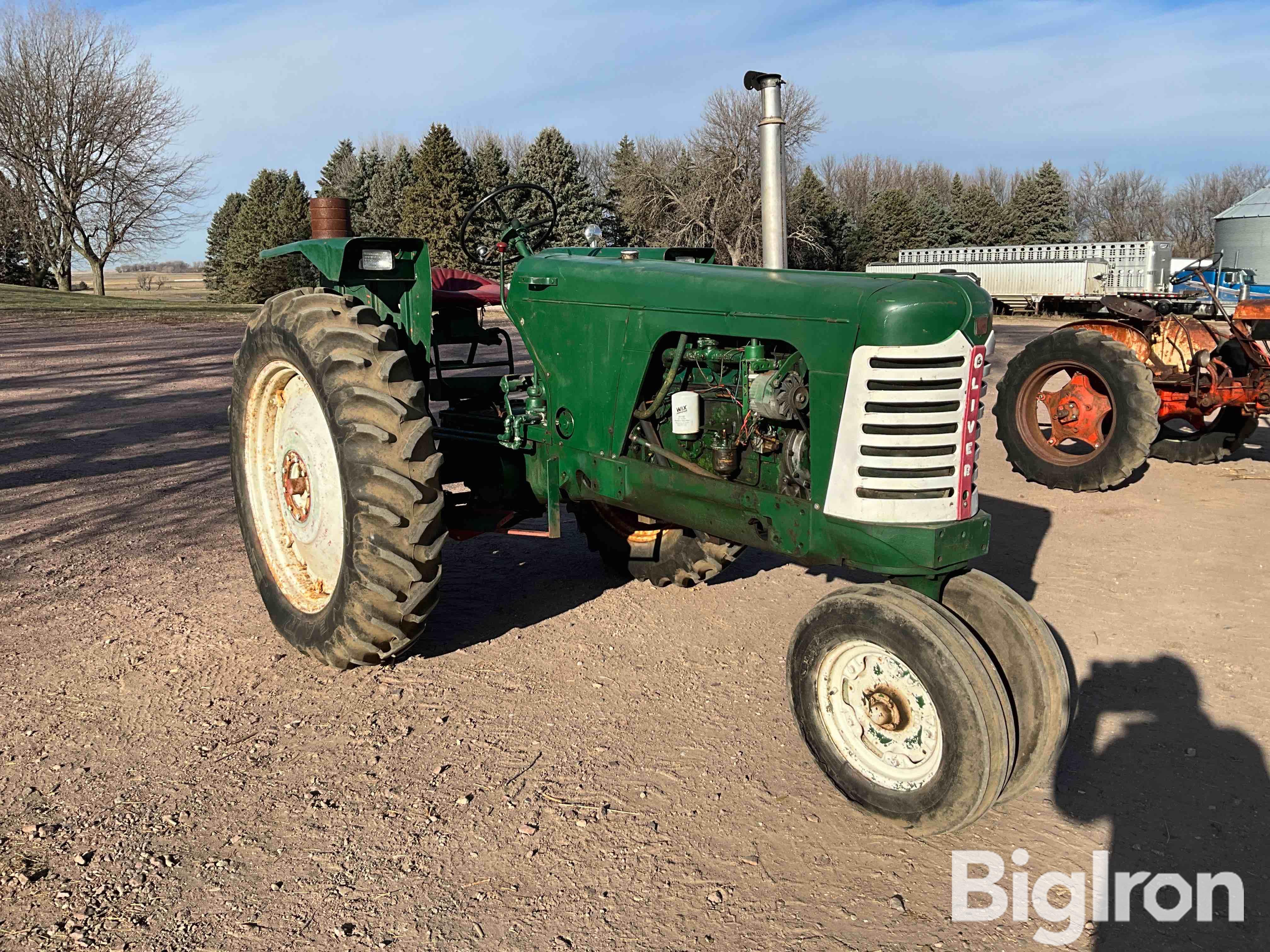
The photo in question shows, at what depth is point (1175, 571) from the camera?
→ 592 cm

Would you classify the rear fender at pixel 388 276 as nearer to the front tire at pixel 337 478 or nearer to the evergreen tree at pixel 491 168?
the front tire at pixel 337 478

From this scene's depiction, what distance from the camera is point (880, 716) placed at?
3.22 meters

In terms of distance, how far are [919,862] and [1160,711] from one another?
1.62 meters

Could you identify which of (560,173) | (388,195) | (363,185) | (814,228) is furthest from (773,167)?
(363,185)

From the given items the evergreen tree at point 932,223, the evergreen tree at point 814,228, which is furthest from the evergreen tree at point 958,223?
the evergreen tree at point 814,228

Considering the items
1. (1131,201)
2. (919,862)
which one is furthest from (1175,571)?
(1131,201)

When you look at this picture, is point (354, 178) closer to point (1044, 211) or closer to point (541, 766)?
point (1044, 211)

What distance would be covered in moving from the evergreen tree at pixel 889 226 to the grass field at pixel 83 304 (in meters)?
32.1

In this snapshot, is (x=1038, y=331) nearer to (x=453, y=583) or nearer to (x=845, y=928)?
(x=453, y=583)

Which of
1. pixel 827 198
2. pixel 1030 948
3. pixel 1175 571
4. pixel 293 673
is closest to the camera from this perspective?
pixel 1030 948

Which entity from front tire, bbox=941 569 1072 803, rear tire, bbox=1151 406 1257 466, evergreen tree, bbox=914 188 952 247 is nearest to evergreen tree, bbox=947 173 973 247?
evergreen tree, bbox=914 188 952 247

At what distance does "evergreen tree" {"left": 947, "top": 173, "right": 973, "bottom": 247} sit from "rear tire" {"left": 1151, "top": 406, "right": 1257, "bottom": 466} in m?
49.1

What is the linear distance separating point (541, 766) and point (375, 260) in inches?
96.0

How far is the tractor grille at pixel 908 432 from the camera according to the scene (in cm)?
313
